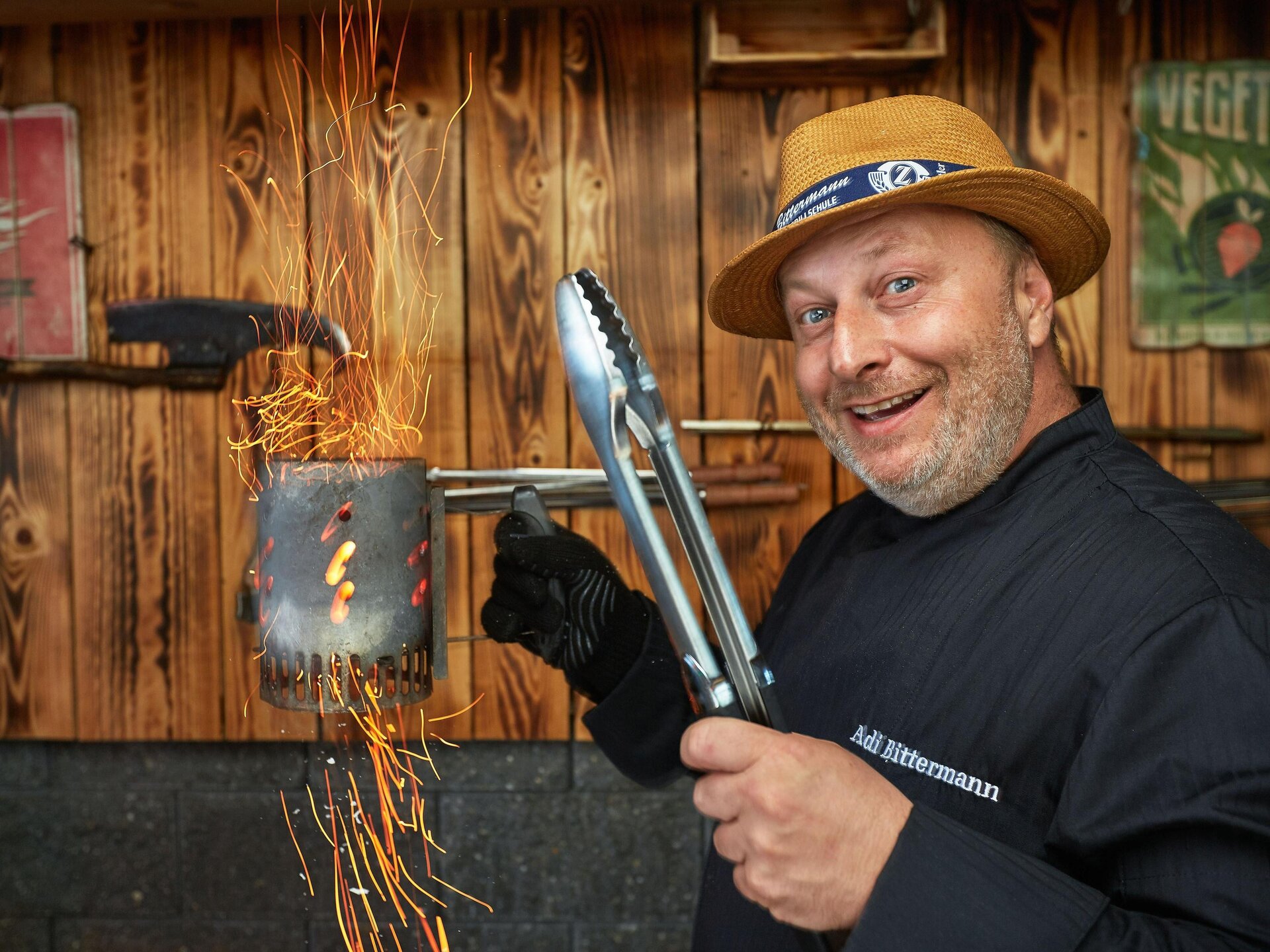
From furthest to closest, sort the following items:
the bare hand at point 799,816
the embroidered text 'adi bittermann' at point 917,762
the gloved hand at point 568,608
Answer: the gloved hand at point 568,608
the embroidered text 'adi bittermann' at point 917,762
the bare hand at point 799,816

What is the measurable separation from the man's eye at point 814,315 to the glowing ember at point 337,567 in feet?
2.38

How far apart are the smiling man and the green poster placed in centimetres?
100

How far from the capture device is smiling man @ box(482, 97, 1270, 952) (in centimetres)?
89

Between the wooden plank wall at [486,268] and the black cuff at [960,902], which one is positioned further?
the wooden plank wall at [486,268]

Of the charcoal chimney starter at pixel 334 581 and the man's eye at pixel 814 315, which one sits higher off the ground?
the man's eye at pixel 814 315

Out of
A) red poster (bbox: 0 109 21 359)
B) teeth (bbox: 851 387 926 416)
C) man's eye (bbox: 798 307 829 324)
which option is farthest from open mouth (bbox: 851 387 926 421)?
red poster (bbox: 0 109 21 359)

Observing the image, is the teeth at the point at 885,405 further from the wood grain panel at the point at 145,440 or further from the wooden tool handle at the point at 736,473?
the wood grain panel at the point at 145,440

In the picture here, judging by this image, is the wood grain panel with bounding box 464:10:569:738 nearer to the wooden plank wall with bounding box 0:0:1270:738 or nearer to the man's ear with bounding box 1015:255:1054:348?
A: the wooden plank wall with bounding box 0:0:1270:738

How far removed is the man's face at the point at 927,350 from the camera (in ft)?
4.29

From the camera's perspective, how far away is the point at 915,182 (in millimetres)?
1253

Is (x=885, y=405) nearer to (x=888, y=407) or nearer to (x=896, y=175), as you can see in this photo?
(x=888, y=407)

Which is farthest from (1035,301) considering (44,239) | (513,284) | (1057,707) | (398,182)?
(44,239)

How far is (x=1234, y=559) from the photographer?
1.07 meters

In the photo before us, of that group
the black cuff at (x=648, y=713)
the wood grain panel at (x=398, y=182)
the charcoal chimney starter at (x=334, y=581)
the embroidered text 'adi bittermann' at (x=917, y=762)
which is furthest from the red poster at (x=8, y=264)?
the embroidered text 'adi bittermann' at (x=917, y=762)
